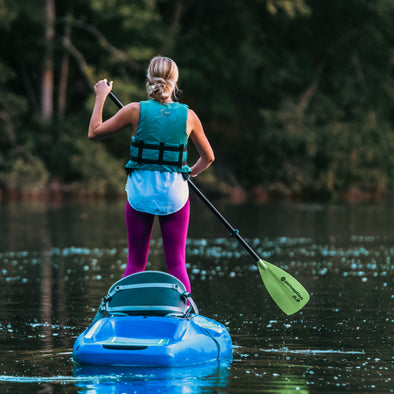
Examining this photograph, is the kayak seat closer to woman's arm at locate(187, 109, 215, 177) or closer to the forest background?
woman's arm at locate(187, 109, 215, 177)

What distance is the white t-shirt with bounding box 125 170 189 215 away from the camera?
21.5ft

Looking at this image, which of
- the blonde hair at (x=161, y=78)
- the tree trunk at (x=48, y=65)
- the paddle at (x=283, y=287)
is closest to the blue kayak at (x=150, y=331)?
the paddle at (x=283, y=287)

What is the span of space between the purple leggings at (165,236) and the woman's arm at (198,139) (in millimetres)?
370

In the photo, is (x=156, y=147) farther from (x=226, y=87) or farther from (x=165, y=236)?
(x=226, y=87)

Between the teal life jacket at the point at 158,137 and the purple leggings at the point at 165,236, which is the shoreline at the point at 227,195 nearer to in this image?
the purple leggings at the point at 165,236

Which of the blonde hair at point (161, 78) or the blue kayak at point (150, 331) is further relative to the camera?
the blonde hair at point (161, 78)

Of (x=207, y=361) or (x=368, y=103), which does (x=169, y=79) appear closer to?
(x=207, y=361)

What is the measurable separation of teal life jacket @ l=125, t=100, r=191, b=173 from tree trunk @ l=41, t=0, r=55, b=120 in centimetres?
2993

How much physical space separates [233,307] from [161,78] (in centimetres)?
285

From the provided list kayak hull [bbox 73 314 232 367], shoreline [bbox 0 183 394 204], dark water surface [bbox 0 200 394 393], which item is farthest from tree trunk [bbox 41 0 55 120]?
kayak hull [bbox 73 314 232 367]

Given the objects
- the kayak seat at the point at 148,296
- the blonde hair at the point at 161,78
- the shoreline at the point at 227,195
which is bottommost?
the kayak seat at the point at 148,296

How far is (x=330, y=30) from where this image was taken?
4500 centimetres

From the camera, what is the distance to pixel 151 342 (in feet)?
19.8

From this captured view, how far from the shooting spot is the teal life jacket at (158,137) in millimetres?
6535
